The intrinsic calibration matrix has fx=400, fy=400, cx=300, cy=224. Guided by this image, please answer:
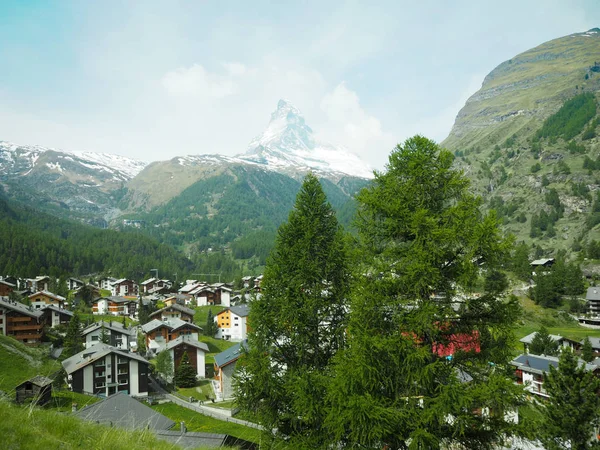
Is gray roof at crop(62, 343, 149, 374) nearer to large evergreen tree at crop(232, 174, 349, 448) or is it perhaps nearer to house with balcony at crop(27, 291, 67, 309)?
large evergreen tree at crop(232, 174, 349, 448)

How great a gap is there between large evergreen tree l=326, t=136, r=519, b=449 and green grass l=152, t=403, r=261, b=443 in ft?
92.5

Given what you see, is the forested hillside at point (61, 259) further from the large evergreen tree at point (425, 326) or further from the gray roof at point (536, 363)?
the large evergreen tree at point (425, 326)

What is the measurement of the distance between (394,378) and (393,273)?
8.24ft

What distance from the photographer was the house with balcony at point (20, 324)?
68250 millimetres

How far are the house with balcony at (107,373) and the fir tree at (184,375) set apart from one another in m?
4.96

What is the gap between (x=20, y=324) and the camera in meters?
69.4

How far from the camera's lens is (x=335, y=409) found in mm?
9656


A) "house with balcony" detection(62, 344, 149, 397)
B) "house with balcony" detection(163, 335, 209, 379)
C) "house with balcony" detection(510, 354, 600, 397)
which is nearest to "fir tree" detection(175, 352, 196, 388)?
"house with balcony" detection(163, 335, 209, 379)

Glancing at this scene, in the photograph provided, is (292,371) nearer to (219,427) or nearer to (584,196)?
(219,427)

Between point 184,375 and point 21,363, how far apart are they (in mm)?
21184

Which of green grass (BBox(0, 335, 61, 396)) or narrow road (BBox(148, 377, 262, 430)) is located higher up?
green grass (BBox(0, 335, 61, 396))

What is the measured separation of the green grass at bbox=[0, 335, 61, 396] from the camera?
1923 inches

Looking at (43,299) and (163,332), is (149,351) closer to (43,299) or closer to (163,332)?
(163,332)

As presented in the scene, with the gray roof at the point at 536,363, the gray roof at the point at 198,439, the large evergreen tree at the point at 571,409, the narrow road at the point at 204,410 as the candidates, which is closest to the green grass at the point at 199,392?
the narrow road at the point at 204,410
